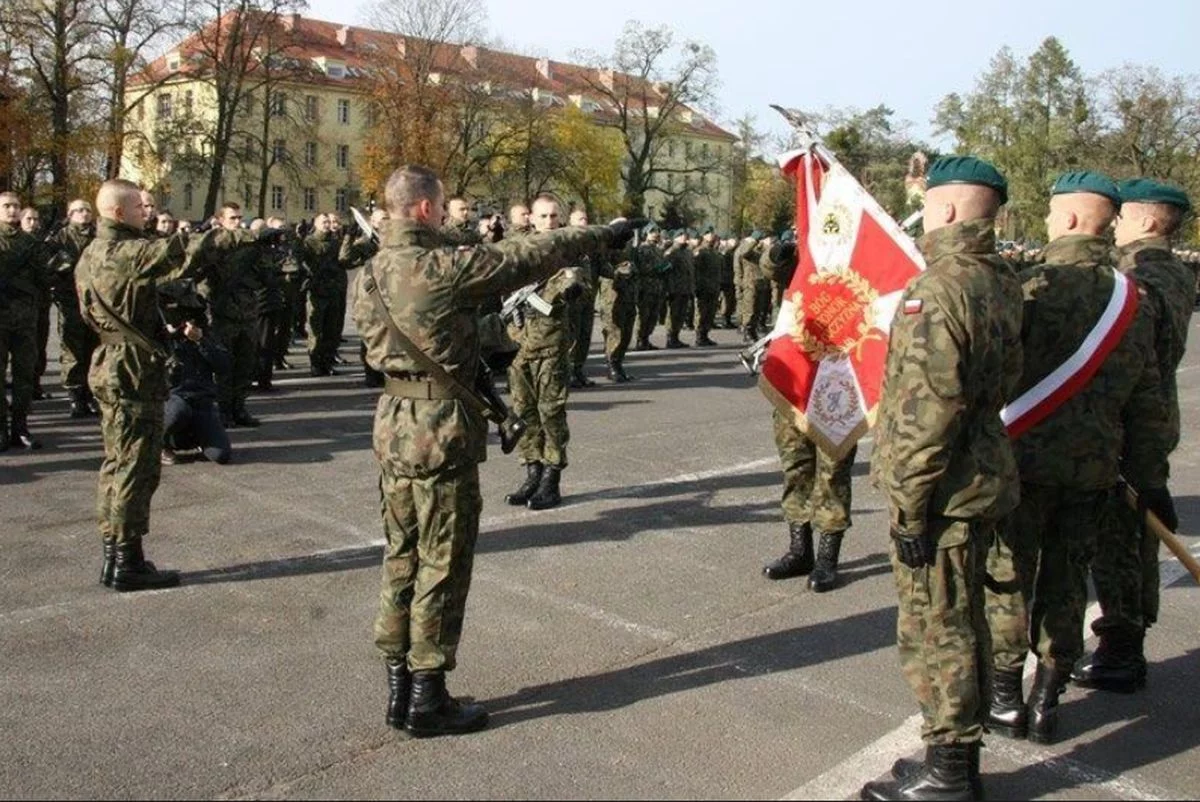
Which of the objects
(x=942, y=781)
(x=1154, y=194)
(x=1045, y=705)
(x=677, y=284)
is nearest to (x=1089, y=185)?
(x=1154, y=194)

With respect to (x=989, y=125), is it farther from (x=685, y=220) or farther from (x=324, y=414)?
(x=324, y=414)

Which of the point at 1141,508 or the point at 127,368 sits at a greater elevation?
the point at 127,368

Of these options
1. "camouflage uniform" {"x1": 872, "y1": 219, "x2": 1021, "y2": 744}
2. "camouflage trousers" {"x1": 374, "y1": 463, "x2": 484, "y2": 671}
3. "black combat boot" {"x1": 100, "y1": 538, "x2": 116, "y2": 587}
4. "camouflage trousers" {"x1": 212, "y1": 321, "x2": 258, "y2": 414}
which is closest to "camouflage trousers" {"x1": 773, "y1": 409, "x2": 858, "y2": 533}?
"camouflage uniform" {"x1": 872, "y1": 219, "x2": 1021, "y2": 744}

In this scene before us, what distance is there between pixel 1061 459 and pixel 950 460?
2.78 feet

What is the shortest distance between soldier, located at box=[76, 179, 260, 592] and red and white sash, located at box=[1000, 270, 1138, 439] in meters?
4.15

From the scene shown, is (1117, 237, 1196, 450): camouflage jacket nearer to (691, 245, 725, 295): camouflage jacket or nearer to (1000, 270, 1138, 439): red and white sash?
(1000, 270, 1138, 439): red and white sash

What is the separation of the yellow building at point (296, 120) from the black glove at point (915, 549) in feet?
117

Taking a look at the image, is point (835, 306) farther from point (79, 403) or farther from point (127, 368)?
point (79, 403)

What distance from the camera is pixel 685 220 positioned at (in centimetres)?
7169

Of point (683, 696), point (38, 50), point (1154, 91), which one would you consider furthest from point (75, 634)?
point (1154, 91)

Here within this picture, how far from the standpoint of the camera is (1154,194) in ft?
16.5

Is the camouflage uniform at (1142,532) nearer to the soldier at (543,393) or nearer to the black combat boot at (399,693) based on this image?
the black combat boot at (399,693)

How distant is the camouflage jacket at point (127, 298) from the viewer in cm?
589

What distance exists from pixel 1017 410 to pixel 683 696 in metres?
1.73
